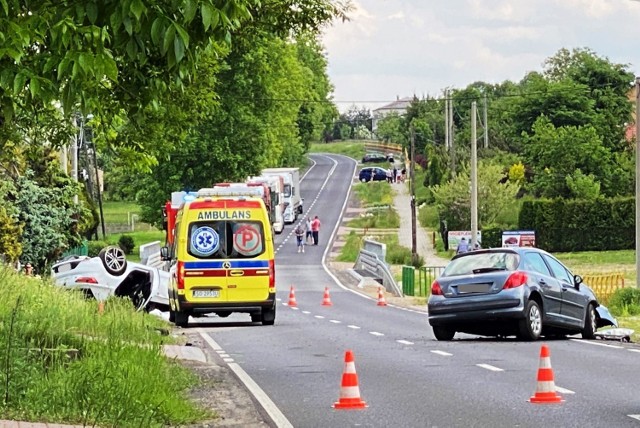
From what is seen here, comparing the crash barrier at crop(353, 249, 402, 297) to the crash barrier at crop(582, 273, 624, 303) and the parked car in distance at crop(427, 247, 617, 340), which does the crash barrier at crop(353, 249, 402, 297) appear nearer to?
the crash barrier at crop(582, 273, 624, 303)

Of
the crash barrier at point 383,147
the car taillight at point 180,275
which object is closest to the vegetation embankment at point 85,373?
the car taillight at point 180,275

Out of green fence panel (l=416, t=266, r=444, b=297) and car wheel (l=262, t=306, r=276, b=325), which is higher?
car wheel (l=262, t=306, r=276, b=325)

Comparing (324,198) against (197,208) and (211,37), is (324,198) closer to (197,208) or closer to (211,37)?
(197,208)

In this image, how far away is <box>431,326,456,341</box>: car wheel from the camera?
21.5 m

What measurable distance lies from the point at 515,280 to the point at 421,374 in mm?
5072

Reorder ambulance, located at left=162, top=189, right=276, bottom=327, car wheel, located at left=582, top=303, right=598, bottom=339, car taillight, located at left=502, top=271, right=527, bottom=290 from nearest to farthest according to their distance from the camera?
car taillight, located at left=502, top=271, right=527, bottom=290, car wheel, located at left=582, top=303, right=598, bottom=339, ambulance, located at left=162, top=189, right=276, bottom=327

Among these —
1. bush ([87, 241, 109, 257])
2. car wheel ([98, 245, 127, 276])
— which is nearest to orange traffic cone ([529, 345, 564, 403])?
car wheel ([98, 245, 127, 276])

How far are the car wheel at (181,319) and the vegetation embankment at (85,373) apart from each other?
33.4 feet

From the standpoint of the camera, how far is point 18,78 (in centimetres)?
840

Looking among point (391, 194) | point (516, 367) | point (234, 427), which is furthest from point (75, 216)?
point (391, 194)

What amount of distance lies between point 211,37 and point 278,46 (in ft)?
206

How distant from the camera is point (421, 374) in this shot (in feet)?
51.3

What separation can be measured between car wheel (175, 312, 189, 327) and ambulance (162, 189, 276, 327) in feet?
1.09

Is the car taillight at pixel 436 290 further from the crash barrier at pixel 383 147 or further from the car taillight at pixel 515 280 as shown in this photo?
the crash barrier at pixel 383 147
